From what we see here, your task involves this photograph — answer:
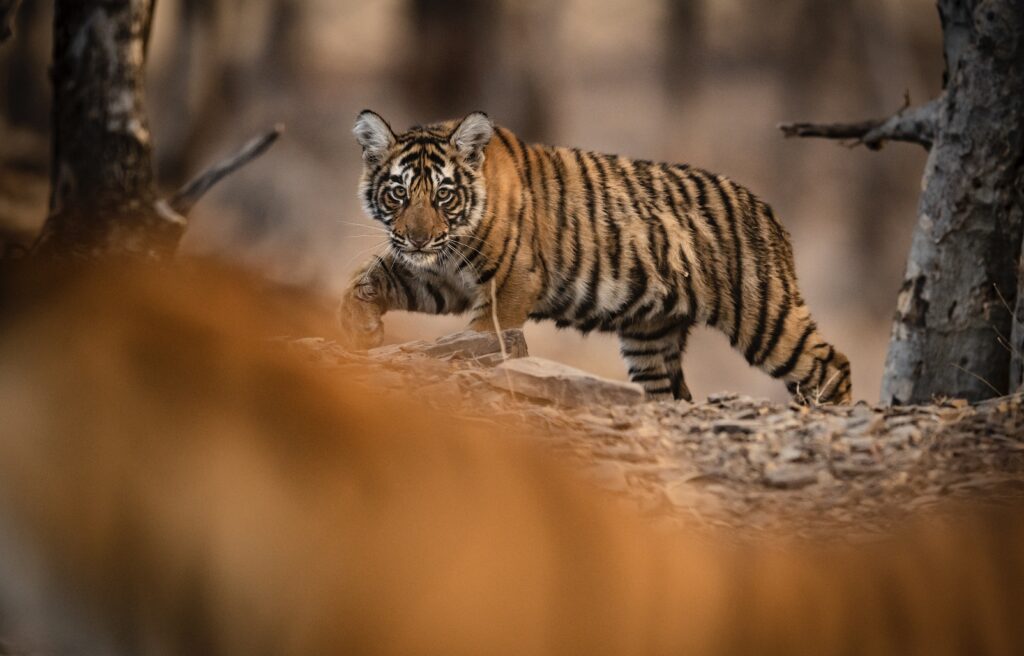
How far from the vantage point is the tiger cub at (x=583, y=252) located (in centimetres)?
311

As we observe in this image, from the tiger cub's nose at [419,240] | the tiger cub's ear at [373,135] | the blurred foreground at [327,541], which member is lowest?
the blurred foreground at [327,541]

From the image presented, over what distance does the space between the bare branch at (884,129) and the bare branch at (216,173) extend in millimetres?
1725

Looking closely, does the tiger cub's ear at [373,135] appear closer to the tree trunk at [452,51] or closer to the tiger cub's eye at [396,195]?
the tiger cub's eye at [396,195]

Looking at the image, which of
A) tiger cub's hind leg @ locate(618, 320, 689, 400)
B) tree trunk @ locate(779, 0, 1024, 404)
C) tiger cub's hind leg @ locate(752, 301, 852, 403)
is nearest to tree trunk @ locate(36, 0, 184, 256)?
tiger cub's hind leg @ locate(618, 320, 689, 400)

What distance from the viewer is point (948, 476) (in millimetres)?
2307

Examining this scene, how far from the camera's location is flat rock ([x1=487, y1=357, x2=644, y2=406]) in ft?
7.96

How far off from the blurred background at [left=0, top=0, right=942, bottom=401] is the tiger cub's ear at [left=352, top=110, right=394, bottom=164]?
0.89 feet

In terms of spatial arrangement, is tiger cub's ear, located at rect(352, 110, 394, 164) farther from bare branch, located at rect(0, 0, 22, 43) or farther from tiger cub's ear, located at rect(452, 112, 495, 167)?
bare branch, located at rect(0, 0, 22, 43)

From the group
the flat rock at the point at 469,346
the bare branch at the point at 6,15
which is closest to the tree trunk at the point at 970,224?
the flat rock at the point at 469,346

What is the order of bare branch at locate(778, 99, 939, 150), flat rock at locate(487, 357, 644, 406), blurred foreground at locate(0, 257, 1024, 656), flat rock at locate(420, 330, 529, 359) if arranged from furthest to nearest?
bare branch at locate(778, 99, 939, 150), flat rock at locate(420, 330, 529, 359), flat rock at locate(487, 357, 644, 406), blurred foreground at locate(0, 257, 1024, 656)

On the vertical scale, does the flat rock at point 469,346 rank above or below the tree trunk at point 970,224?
below

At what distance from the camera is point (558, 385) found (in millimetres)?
2434

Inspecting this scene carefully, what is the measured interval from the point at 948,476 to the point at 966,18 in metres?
1.72

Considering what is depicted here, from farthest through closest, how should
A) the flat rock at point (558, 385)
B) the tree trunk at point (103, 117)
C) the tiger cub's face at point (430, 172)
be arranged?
the tiger cub's face at point (430, 172) → the tree trunk at point (103, 117) → the flat rock at point (558, 385)
